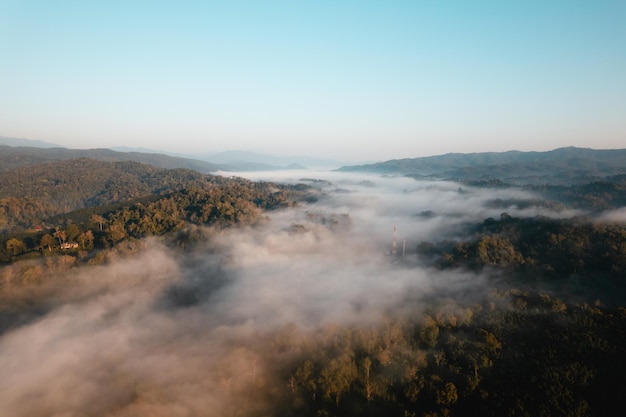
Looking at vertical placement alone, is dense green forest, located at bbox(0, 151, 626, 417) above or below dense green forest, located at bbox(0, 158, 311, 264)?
below

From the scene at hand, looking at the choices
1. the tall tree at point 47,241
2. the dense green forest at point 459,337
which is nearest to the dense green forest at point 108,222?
the tall tree at point 47,241

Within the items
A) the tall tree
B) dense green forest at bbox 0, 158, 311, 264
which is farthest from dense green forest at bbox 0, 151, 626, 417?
dense green forest at bbox 0, 158, 311, 264

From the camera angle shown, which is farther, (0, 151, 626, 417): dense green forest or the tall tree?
the tall tree

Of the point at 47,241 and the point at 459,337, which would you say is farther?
the point at 47,241

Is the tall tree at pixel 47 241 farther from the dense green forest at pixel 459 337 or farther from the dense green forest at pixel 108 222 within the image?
the dense green forest at pixel 459 337

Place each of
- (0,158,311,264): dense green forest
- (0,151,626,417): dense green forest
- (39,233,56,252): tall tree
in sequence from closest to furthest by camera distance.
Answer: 1. (0,151,626,417): dense green forest
2. (39,233,56,252): tall tree
3. (0,158,311,264): dense green forest

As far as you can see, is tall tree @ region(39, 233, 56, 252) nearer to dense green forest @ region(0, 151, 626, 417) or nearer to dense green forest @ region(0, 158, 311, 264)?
dense green forest @ region(0, 158, 311, 264)

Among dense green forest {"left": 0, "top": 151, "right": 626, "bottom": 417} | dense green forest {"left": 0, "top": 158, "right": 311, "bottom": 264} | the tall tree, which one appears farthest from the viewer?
dense green forest {"left": 0, "top": 158, "right": 311, "bottom": 264}

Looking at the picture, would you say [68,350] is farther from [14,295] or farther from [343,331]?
[343,331]

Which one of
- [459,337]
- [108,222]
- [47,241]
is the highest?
[108,222]

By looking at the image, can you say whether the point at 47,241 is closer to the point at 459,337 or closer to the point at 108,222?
the point at 108,222

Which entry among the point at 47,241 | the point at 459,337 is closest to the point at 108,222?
the point at 47,241
